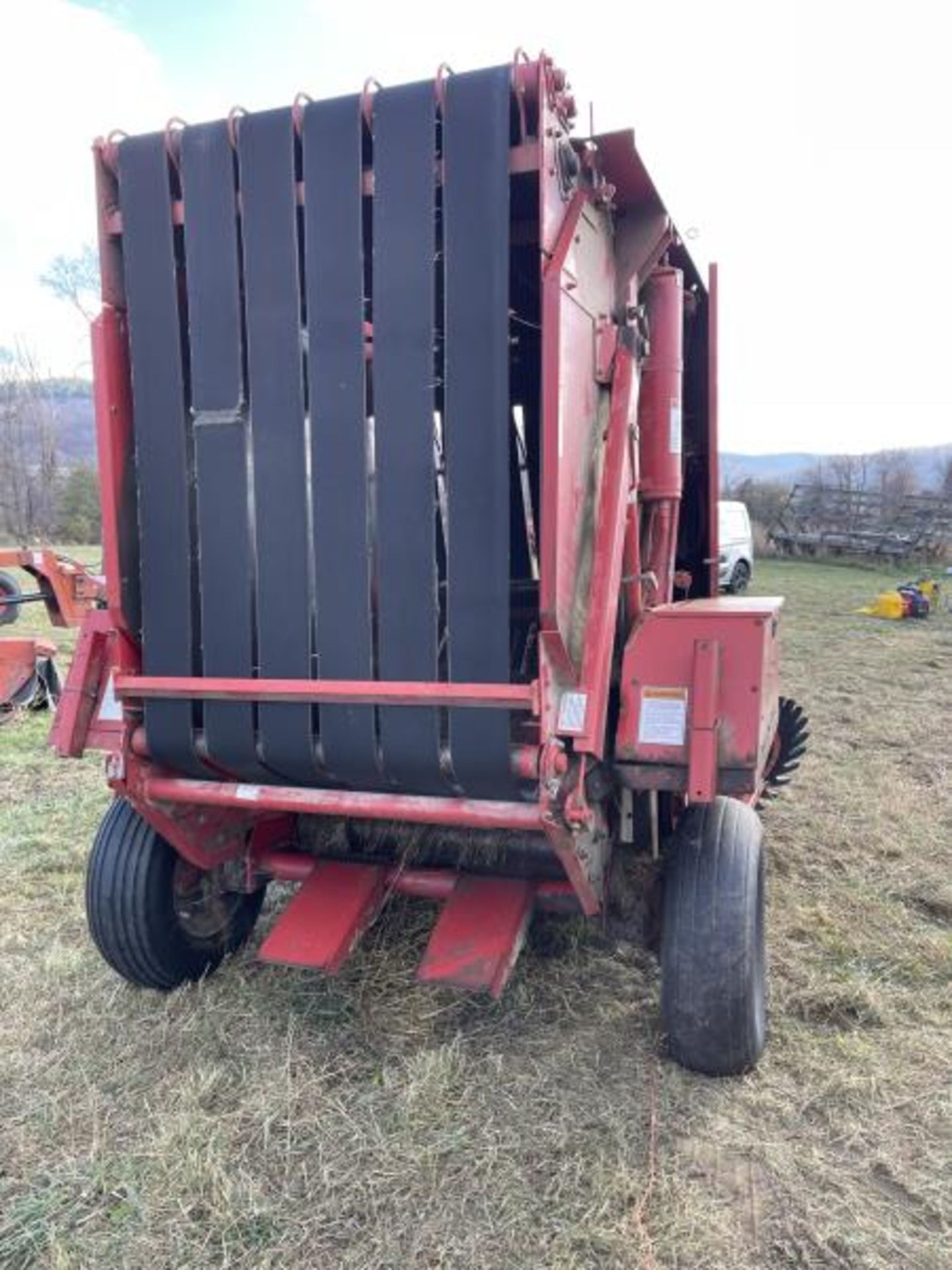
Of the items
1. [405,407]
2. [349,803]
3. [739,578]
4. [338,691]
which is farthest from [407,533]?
[739,578]

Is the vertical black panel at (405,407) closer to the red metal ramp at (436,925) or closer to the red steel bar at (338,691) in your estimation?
the red steel bar at (338,691)

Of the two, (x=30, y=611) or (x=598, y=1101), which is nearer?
(x=598, y=1101)

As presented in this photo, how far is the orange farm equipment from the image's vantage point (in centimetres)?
239

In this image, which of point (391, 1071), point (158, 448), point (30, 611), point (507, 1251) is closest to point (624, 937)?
point (391, 1071)

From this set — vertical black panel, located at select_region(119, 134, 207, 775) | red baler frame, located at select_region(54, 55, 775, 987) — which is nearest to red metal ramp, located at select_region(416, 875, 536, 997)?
red baler frame, located at select_region(54, 55, 775, 987)

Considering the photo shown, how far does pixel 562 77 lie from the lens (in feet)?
7.80

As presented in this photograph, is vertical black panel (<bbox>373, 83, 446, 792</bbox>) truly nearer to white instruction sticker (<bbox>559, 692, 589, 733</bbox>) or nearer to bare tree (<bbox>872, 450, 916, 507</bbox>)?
white instruction sticker (<bbox>559, 692, 589, 733</bbox>)

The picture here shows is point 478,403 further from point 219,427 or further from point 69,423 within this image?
point 69,423

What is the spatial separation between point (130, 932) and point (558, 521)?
2004 millimetres

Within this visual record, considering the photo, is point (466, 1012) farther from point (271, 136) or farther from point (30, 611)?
point (30, 611)

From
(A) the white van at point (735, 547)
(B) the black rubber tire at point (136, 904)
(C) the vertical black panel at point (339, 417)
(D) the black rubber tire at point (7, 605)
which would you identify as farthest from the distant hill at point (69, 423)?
(C) the vertical black panel at point (339, 417)

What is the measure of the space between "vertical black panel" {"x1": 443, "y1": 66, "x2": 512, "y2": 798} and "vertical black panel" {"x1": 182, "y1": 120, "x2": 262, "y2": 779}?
616 millimetres

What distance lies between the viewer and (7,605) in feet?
21.7

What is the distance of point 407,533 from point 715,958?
1515 mm
